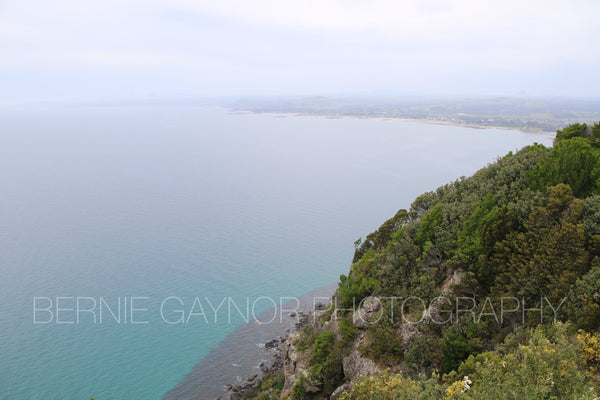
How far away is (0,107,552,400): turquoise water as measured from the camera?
3192 cm

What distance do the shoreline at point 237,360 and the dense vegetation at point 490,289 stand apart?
353 inches

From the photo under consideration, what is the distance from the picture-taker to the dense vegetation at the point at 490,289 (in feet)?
38.9

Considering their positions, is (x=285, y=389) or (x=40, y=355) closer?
(x=285, y=389)

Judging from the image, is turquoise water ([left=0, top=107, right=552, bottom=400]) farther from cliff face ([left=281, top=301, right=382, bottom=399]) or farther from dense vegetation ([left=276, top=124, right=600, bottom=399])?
dense vegetation ([left=276, top=124, right=600, bottom=399])

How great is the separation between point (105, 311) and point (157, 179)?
5111cm

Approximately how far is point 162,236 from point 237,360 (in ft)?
88.1

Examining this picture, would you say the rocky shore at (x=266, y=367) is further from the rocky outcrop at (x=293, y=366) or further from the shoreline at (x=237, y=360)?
the rocky outcrop at (x=293, y=366)

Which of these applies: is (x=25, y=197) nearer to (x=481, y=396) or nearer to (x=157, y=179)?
(x=157, y=179)

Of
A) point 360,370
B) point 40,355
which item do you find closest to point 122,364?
point 40,355

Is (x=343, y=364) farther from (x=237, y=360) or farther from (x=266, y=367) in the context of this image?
(x=237, y=360)

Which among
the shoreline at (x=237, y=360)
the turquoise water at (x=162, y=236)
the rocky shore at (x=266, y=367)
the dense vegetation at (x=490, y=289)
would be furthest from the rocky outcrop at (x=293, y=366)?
the turquoise water at (x=162, y=236)

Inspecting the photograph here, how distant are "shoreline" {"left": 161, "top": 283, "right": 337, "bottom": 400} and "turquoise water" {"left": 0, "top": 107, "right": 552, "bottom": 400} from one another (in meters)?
1.06

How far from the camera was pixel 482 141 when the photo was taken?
128750 millimetres

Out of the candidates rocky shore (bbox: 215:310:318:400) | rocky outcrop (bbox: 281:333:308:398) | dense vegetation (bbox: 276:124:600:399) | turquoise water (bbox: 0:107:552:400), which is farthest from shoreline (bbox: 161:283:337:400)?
dense vegetation (bbox: 276:124:600:399)
